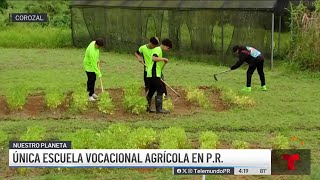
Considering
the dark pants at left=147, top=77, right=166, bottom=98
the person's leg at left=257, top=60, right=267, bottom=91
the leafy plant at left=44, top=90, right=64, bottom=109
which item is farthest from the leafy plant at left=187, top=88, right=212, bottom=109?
the leafy plant at left=44, top=90, right=64, bottom=109

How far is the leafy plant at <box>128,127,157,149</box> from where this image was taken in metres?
8.75

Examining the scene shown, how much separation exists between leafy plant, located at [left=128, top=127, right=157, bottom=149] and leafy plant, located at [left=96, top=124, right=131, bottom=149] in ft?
0.29

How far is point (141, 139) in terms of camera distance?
8.91 metres

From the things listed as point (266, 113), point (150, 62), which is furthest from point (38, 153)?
point (266, 113)

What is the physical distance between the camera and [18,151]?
6.25 meters

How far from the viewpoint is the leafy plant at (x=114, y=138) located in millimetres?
8383

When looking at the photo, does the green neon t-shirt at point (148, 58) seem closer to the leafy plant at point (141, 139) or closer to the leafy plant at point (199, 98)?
the leafy plant at point (199, 98)

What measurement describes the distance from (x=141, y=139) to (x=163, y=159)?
277 centimetres

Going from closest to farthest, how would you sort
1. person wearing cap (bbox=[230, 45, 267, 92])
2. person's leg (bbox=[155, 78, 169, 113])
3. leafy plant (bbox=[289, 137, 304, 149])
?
1. leafy plant (bbox=[289, 137, 304, 149])
2. person's leg (bbox=[155, 78, 169, 113])
3. person wearing cap (bbox=[230, 45, 267, 92])

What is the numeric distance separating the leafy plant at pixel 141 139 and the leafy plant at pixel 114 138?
3.5 inches

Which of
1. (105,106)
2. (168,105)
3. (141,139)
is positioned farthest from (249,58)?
(141,139)

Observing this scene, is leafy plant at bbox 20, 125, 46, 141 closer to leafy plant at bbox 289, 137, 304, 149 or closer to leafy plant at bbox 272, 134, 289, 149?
leafy plant at bbox 272, 134, 289, 149

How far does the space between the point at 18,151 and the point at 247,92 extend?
8457 millimetres

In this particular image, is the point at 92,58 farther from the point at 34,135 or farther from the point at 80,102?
the point at 34,135
